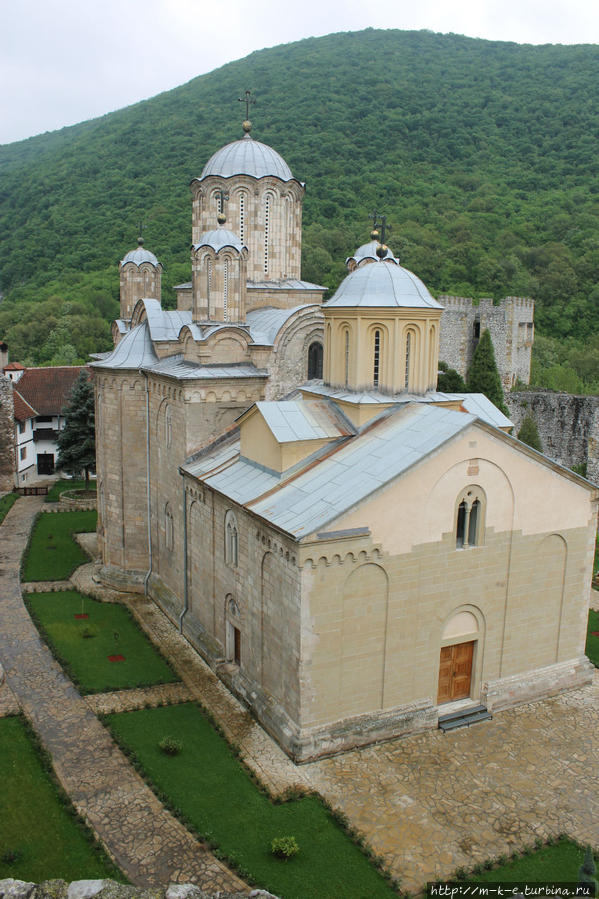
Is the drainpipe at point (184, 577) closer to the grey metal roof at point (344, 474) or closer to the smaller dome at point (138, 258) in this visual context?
the grey metal roof at point (344, 474)

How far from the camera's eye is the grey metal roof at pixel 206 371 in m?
15.5

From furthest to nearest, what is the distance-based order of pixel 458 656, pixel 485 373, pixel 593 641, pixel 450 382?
1. pixel 485 373
2. pixel 450 382
3. pixel 593 641
4. pixel 458 656

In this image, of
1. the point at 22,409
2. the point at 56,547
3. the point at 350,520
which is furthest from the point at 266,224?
the point at 22,409

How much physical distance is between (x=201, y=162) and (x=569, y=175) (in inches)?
1050

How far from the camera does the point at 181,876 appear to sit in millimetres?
8891

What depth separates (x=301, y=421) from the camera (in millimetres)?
13242

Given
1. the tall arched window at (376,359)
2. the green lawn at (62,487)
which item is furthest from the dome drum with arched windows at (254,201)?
the green lawn at (62,487)

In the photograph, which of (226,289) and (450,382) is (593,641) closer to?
(226,289)

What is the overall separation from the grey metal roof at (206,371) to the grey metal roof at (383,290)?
2.91 meters

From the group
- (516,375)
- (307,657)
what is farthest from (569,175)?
(307,657)

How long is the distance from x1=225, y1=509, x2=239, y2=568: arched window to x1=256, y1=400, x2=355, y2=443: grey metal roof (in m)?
1.95

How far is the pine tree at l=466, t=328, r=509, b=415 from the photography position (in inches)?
1335

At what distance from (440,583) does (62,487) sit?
21.9m

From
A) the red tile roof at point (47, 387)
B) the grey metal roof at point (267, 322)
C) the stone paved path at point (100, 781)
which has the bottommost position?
the stone paved path at point (100, 781)
